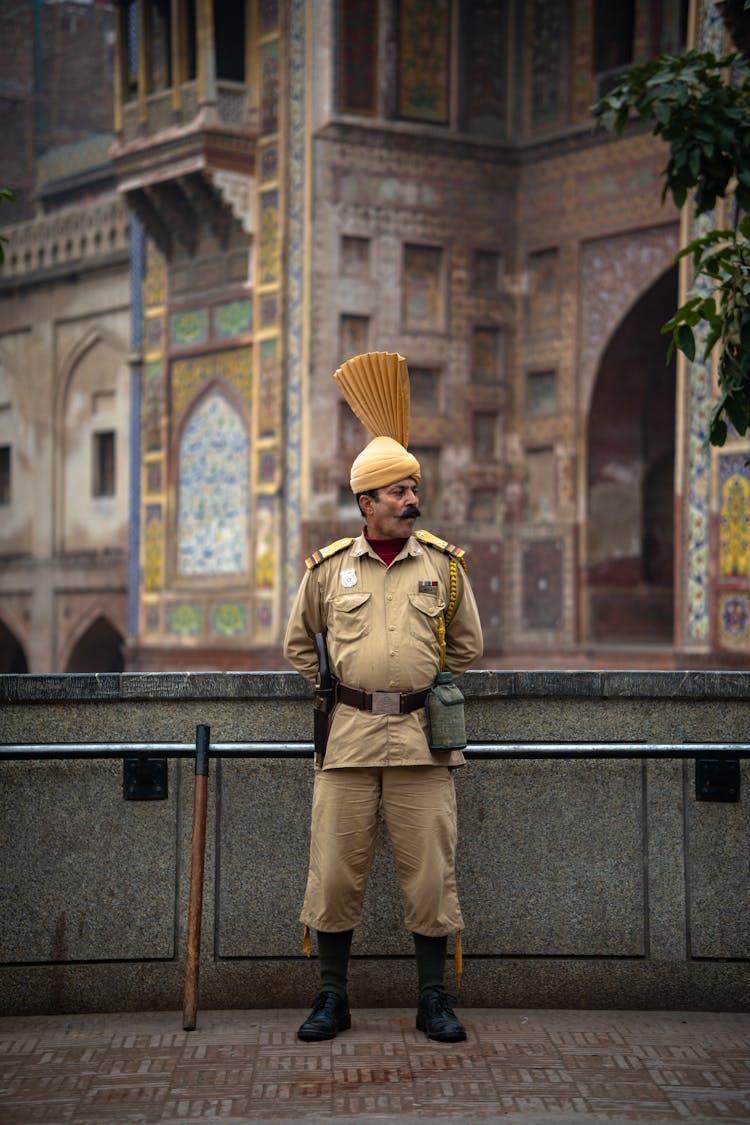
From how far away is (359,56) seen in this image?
1895 centimetres

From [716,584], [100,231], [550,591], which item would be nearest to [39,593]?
[100,231]

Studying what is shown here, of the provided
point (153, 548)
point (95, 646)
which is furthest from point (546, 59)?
point (95, 646)

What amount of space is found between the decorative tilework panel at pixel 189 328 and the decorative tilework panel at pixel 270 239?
136 cm

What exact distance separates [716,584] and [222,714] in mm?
11167

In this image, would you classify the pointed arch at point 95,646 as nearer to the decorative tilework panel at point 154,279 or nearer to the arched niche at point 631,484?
the decorative tilework panel at point 154,279

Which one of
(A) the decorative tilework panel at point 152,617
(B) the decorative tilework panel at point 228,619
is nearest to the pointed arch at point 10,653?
(A) the decorative tilework panel at point 152,617

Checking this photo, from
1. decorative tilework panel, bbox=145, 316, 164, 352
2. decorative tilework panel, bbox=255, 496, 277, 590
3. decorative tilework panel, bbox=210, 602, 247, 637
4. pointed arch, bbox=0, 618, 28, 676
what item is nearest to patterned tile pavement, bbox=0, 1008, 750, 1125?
decorative tilework panel, bbox=255, 496, 277, 590

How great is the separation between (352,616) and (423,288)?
46.7 ft

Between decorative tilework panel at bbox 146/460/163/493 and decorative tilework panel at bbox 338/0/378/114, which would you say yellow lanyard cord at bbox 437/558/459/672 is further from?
decorative tilework panel at bbox 146/460/163/493

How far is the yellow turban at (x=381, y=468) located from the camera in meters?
5.60

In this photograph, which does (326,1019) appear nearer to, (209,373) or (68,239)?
(209,373)

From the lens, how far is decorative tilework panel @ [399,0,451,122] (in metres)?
19.2

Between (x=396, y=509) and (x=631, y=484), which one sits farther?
(x=631, y=484)

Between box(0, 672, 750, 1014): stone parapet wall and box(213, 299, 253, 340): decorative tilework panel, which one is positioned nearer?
box(0, 672, 750, 1014): stone parapet wall
